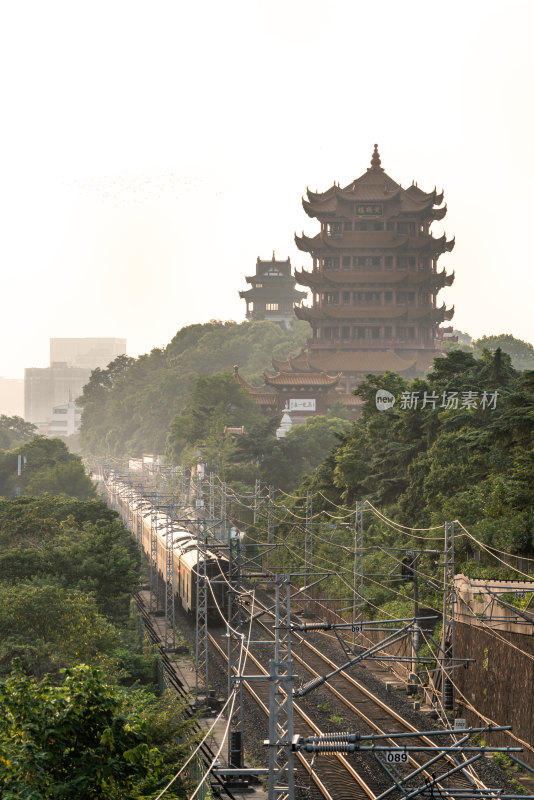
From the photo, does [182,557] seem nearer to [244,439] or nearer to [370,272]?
[244,439]

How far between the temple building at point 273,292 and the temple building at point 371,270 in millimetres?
70553

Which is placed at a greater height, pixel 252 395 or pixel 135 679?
pixel 252 395

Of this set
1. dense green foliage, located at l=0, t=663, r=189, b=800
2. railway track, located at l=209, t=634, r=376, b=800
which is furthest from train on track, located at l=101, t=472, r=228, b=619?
dense green foliage, located at l=0, t=663, r=189, b=800

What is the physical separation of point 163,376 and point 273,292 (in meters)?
37.9

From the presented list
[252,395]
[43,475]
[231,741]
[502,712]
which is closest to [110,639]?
[231,741]

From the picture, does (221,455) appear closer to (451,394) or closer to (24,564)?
(451,394)

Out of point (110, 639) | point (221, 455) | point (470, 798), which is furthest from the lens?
point (221, 455)

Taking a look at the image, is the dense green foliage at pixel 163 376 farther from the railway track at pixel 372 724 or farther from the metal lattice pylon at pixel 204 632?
the metal lattice pylon at pixel 204 632

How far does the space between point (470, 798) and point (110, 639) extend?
2513 cm

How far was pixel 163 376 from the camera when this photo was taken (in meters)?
157

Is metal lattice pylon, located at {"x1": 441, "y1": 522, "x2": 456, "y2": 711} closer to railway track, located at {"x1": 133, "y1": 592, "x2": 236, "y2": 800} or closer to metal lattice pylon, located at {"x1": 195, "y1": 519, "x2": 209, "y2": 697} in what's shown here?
metal lattice pylon, located at {"x1": 195, "y1": 519, "x2": 209, "y2": 697}

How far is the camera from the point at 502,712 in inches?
1206

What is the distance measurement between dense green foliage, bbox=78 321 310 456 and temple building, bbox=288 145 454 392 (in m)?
32.3

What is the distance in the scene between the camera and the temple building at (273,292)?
18600 cm
